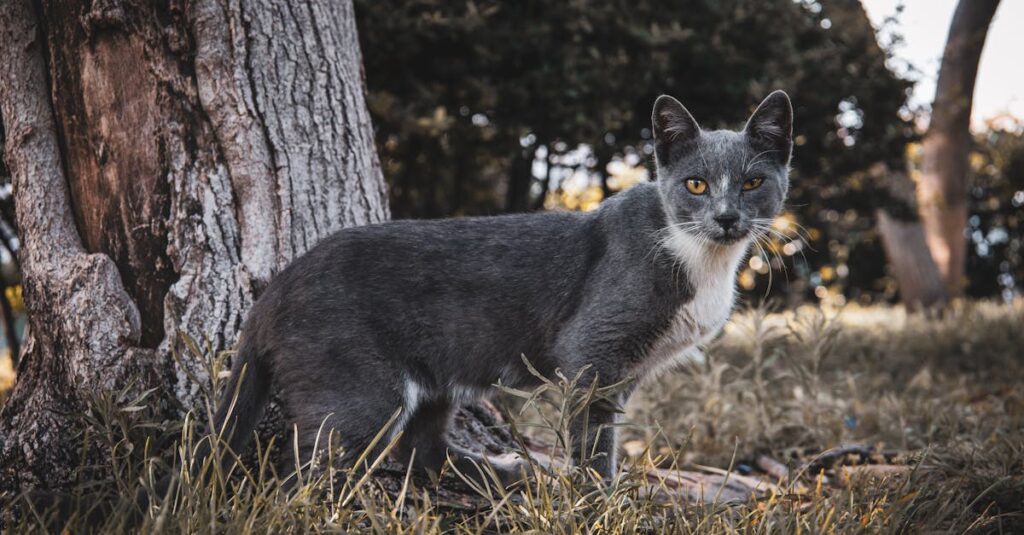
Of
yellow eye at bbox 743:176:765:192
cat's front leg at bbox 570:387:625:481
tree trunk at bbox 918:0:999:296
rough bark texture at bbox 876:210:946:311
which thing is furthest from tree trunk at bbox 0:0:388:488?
rough bark texture at bbox 876:210:946:311

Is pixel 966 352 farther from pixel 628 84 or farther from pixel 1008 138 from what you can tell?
pixel 1008 138

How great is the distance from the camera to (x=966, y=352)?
21.4 ft

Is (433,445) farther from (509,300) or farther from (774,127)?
(774,127)

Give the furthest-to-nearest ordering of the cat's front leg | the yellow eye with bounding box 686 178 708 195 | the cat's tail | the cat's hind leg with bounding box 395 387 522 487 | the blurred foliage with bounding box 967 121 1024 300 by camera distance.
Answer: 1. the blurred foliage with bounding box 967 121 1024 300
2. the cat's hind leg with bounding box 395 387 522 487
3. the yellow eye with bounding box 686 178 708 195
4. the cat's front leg
5. the cat's tail

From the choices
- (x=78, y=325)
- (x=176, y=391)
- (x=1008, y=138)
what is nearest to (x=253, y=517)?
(x=176, y=391)

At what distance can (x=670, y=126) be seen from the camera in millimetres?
2941

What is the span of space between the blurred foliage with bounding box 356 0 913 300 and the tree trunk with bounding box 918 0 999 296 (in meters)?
1.88

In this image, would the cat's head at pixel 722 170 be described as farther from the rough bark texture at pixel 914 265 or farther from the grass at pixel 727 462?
the rough bark texture at pixel 914 265

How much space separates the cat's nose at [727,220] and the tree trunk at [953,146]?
18.9ft

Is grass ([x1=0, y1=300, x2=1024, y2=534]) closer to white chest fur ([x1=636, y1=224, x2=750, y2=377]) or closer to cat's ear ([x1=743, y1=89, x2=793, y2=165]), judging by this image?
white chest fur ([x1=636, y1=224, x2=750, y2=377])

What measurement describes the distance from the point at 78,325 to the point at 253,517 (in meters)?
1.33

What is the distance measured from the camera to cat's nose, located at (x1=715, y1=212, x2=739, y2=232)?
107 inches

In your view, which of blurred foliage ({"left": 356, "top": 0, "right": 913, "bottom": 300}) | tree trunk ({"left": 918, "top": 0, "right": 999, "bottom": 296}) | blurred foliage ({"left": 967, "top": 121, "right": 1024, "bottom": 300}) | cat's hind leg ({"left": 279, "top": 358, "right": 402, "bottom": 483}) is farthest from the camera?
blurred foliage ({"left": 967, "top": 121, "right": 1024, "bottom": 300})

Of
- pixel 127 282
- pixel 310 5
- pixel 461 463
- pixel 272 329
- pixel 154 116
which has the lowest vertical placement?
pixel 461 463
